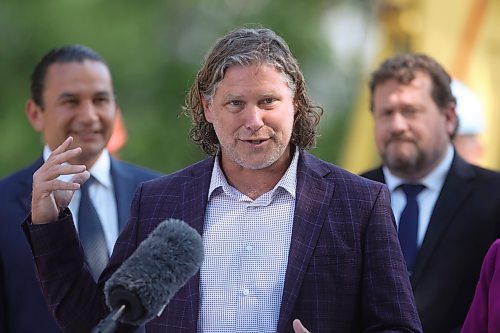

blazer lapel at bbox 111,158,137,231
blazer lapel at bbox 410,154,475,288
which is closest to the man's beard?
blazer lapel at bbox 410,154,475,288

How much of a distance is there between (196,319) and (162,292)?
2.07ft

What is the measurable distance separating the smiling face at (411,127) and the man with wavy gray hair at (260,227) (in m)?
1.75

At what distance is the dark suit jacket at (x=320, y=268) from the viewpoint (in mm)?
4367

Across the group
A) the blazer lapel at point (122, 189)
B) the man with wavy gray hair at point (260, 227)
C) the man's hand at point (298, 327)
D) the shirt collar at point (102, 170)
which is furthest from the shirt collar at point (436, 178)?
the man's hand at point (298, 327)

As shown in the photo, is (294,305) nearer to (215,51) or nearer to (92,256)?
(215,51)

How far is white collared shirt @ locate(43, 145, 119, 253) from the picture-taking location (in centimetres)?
602

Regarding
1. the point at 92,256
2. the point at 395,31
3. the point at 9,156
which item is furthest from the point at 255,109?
the point at 9,156

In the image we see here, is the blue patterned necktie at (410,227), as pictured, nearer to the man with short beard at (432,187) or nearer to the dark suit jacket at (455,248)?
the man with short beard at (432,187)

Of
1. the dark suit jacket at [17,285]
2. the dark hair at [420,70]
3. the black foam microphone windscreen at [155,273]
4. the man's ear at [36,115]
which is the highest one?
the dark hair at [420,70]

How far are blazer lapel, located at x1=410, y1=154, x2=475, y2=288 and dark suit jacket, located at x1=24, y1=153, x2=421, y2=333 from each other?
1.40 metres

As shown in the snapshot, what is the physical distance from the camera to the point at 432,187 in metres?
6.36

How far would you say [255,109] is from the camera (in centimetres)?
449

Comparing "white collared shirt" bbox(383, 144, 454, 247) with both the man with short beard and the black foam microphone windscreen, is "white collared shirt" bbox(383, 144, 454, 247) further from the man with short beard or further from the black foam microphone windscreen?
the black foam microphone windscreen

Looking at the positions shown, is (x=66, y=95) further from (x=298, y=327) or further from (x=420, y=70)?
(x=298, y=327)
